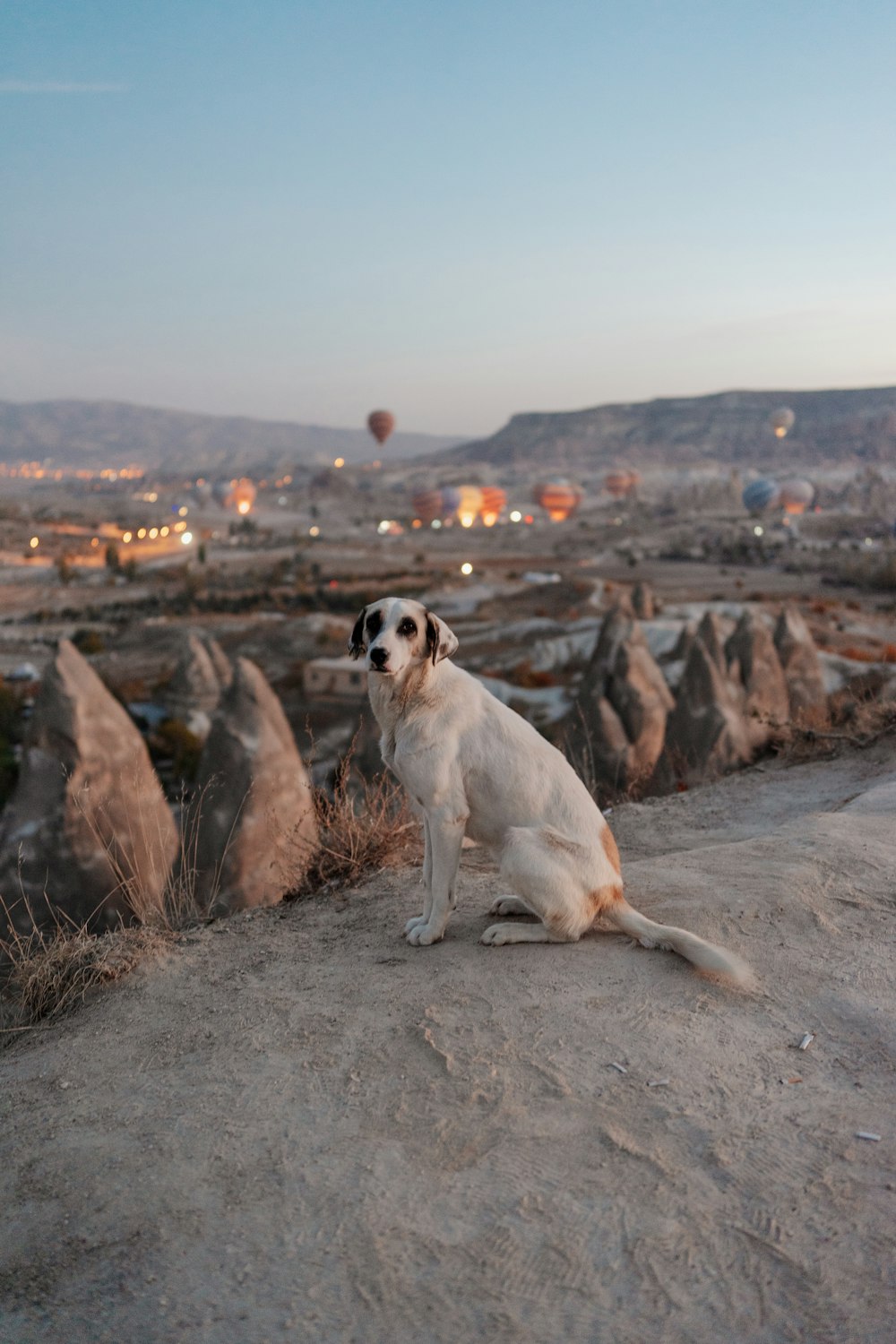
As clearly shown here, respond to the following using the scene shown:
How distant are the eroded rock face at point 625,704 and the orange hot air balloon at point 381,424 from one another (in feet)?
319

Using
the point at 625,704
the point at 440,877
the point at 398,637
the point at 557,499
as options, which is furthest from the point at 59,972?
the point at 557,499

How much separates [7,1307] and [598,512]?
439 feet

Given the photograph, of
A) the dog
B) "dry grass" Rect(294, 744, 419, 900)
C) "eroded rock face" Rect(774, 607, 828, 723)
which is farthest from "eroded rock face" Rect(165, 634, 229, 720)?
the dog

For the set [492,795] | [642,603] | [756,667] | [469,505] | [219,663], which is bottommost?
[219,663]

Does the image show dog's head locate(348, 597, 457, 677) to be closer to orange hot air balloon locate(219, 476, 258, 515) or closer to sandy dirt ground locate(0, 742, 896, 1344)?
sandy dirt ground locate(0, 742, 896, 1344)

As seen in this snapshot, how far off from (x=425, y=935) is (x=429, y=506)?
120210mm

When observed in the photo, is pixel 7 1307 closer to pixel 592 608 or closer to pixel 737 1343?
pixel 737 1343

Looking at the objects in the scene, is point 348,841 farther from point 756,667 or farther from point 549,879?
point 756,667

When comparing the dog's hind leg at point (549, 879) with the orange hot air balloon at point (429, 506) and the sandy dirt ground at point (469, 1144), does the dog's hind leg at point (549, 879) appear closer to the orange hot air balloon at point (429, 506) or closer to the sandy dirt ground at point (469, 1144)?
the sandy dirt ground at point (469, 1144)

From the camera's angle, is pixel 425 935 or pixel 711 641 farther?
pixel 711 641

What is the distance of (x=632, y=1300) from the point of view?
2.39m

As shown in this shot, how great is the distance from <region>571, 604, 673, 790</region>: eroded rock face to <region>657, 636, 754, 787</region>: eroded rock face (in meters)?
1.07

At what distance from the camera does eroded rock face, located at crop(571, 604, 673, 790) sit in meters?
19.8

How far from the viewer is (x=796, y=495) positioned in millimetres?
113875
